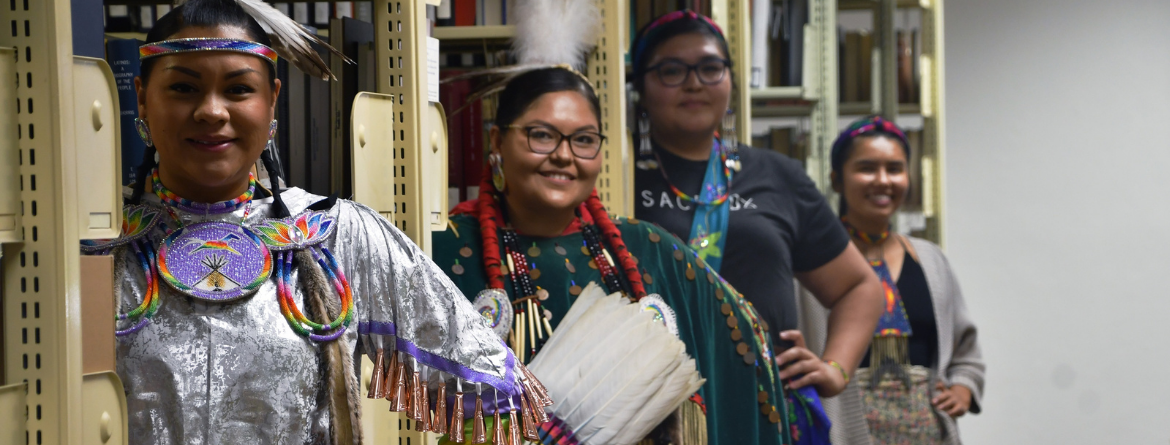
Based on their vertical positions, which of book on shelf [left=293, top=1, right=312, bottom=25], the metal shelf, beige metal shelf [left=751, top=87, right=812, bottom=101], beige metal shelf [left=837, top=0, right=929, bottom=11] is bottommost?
beige metal shelf [left=751, top=87, right=812, bottom=101]

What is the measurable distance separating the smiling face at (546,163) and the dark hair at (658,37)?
2.50 feet

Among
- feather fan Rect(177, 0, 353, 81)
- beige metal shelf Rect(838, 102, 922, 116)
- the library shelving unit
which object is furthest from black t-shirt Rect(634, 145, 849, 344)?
the library shelving unit

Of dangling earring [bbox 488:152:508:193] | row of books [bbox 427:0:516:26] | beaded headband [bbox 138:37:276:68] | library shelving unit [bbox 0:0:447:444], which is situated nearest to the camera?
library shelving unit [bbox 0:0:447:444]

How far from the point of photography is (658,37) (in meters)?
3.15

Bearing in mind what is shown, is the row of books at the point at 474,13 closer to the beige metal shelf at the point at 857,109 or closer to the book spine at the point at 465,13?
the book spine at the point at 465,13

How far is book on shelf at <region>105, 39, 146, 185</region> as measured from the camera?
1.66 m

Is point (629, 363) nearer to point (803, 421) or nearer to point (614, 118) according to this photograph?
point (614, 118)

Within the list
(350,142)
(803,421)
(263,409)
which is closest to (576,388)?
(350,142)

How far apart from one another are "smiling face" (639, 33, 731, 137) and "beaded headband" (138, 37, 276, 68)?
182 cm

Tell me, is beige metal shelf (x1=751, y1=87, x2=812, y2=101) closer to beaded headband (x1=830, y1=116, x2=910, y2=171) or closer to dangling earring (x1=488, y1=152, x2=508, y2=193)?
beaded headband (x1=830, y1=116, x2=910, y2=171)

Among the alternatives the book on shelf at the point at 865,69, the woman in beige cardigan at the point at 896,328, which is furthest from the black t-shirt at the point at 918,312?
the book on shelf at the point at 865,69

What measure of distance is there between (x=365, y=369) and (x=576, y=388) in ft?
1.47

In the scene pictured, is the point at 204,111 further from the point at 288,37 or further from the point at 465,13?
the point at 465,13

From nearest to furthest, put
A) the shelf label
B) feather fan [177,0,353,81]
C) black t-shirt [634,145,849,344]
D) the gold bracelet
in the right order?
feather fan [177,0,353,81] → the shelf label → black t-shirt [634,145,849,344] → the gold bracelet
